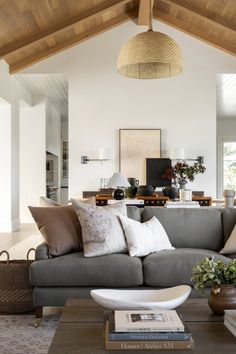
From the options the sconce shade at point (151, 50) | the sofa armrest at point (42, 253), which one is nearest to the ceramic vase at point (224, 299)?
the sofa armrest at point (42, 253)

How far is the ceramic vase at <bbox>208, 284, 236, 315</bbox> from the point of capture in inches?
77.0

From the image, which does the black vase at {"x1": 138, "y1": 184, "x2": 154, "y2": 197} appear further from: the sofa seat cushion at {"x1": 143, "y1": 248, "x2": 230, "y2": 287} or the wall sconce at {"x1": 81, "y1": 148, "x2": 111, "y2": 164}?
the sofa seat cushion at {"x1": 143, "y1": 248, "x2": 230, "y2": 287}

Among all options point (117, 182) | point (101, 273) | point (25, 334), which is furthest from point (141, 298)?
point (117, 182)

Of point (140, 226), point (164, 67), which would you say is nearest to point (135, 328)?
point (140, 226)

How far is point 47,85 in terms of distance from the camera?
9734 mm

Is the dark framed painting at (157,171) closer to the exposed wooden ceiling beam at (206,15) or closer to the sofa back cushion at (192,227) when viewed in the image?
the exposed wooden ceiling beam at (206,15)

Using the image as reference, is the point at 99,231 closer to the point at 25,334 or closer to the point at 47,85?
the point at 25,334

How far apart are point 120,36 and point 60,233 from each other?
640cm

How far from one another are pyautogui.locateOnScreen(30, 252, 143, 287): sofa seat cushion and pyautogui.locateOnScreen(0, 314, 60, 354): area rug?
0.29 meters

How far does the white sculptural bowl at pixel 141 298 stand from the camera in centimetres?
194

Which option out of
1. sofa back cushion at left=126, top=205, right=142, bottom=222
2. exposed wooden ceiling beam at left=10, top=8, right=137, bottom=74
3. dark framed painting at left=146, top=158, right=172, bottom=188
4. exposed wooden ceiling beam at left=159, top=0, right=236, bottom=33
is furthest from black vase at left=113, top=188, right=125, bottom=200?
exposed wooden ceiling beam at left=10, top=8, right=137, bottom=74

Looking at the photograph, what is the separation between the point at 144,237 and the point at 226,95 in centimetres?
797

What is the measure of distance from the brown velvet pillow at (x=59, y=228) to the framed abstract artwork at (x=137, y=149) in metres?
5.41

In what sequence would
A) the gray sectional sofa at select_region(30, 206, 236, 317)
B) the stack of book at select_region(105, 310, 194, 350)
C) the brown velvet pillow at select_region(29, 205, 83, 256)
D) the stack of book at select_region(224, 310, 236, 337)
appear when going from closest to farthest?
the stack of book at select_region(105, 310, 194, 350) → the stack of book at select_region(224, 310, 236, 337) → the gray sectional sofa at select_region(30, 206, 236, 317) → the brown velvet pillow at select_region(29, 205, 83, 256)
